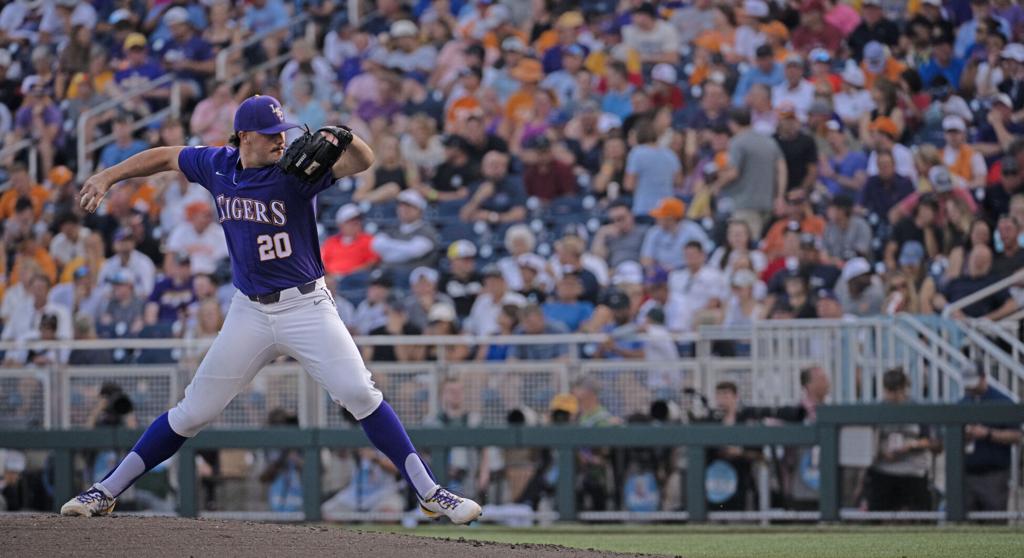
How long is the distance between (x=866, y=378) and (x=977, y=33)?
193 inches

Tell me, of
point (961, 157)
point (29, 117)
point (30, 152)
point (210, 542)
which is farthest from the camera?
point (29, 117)

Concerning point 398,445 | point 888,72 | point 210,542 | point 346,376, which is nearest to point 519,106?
point 888,72

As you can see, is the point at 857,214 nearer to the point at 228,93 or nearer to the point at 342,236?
the point at 342,236

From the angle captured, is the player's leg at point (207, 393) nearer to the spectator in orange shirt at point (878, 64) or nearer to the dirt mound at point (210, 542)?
the dirt mound at point (210, 542)

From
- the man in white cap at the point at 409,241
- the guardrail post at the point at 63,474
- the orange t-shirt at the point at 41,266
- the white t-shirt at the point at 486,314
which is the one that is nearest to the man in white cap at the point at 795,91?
the white t-shirt at the point at 486,314

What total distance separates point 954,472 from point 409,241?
574cm

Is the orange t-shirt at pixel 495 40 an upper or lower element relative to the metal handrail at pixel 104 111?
upper

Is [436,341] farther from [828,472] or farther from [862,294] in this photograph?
[862,294]

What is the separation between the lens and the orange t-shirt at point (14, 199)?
17.9 m

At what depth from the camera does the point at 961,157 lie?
567 inches

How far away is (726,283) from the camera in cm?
1369

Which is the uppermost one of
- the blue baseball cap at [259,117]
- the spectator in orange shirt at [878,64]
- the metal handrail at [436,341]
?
the spectator in orange shirt at [878,64]

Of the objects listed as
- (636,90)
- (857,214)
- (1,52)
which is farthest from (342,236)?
(1,52)

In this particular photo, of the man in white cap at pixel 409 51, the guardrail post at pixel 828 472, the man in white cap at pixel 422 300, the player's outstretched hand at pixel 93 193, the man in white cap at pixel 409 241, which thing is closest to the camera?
the player's outstretched hand at pixel 93 193
